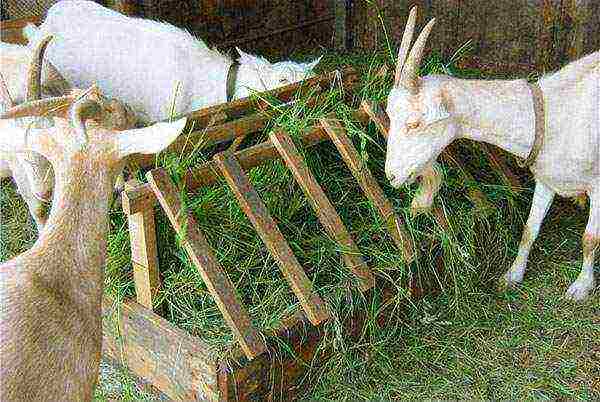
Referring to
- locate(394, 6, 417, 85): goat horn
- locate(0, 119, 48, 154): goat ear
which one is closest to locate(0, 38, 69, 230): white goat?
locate(0, 119, 48, 154): goat ear

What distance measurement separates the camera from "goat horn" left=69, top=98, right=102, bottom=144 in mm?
2501

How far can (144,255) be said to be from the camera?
3057 mm

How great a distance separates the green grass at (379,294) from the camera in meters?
3.23

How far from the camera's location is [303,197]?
11.8 feet

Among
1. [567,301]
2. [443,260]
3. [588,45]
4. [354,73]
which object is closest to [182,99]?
[354,73]

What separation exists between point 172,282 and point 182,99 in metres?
1.72

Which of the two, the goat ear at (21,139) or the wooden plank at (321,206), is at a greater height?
the goat ear at (21,139)

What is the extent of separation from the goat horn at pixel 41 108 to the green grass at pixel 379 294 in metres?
0.64

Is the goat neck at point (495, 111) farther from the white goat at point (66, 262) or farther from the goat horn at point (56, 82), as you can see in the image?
the goat horn at point (56, 82)

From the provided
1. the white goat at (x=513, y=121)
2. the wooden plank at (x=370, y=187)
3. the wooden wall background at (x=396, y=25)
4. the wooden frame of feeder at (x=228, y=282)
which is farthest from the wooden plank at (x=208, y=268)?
the wooden wall background at (x=396, y=25)

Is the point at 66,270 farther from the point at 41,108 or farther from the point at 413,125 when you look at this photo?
the point at 413,125

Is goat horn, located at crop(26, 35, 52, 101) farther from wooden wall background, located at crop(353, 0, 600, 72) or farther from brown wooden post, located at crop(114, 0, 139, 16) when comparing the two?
wooden wall background, located at crop(353, 0, 600, 72)

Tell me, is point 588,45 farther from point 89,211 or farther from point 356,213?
point 89,211

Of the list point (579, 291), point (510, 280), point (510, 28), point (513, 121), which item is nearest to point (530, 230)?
point (510, 280)
